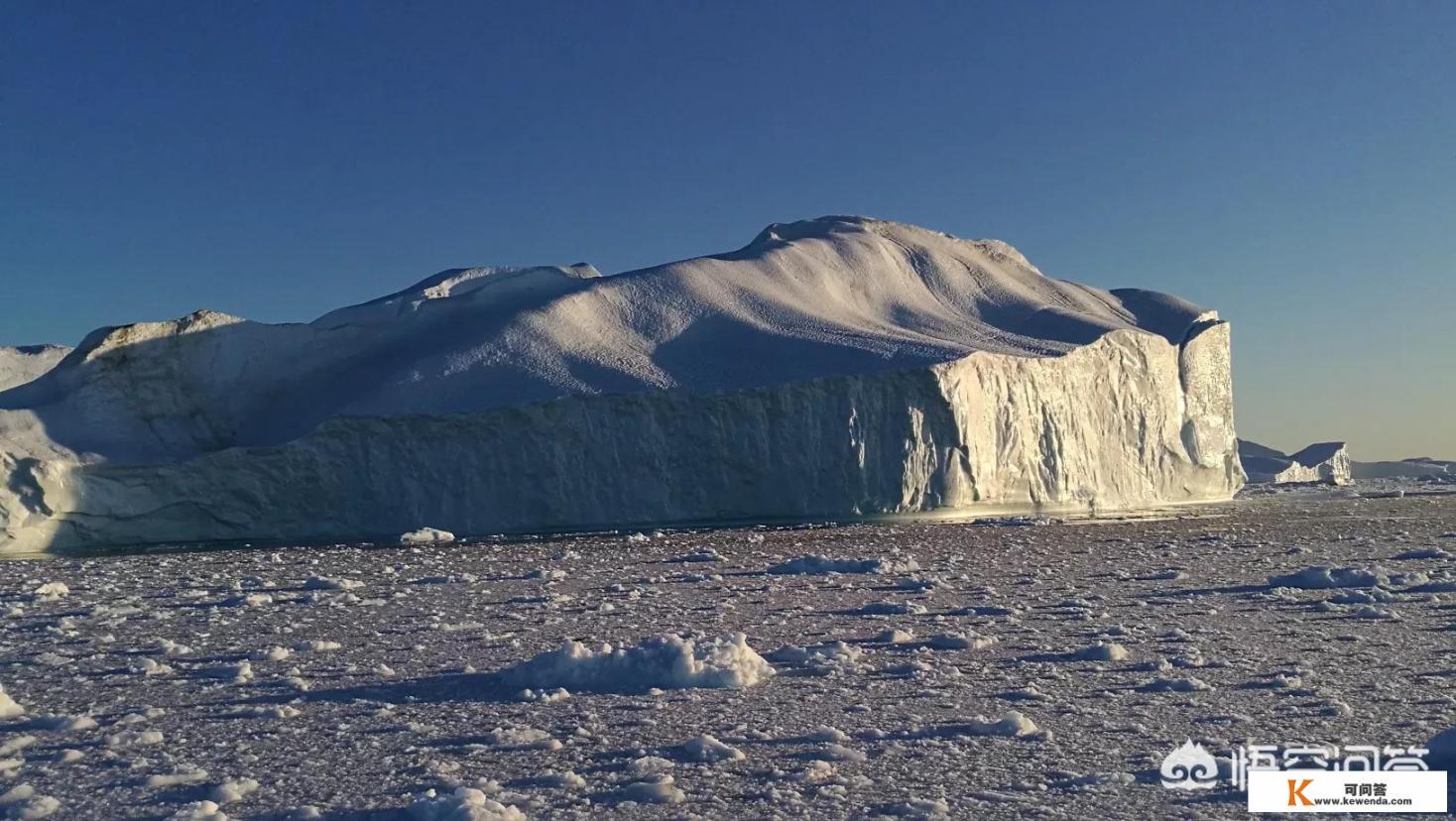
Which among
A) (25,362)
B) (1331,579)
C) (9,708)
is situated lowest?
(9,708)

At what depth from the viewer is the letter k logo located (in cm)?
373

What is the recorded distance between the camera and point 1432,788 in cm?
376

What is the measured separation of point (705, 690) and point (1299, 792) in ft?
9.39

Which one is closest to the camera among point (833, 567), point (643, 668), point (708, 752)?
point (708, 752)

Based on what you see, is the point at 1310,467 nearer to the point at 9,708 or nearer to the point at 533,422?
the point at 533,422

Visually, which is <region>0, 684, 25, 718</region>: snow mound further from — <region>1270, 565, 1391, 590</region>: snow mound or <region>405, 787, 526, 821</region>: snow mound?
<region>1270, 565, 1391, 590</region>: snow mound

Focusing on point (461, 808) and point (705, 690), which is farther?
point (705, 690)

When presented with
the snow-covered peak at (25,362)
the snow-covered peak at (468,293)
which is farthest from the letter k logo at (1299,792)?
the snow-covered peak at (25,362)

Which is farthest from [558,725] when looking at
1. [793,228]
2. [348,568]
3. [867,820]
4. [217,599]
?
[793,228]

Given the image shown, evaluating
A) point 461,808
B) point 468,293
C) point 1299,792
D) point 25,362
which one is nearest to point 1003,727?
point 1299,792

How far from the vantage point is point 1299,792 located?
3.79m

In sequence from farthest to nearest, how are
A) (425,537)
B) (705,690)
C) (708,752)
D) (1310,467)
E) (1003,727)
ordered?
(1310,467)
(425,537)
(705,690)
(1003,727)
(708,752)

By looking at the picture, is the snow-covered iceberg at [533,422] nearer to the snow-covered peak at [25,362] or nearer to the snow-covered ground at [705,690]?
the snow-covered peak at [25,362]

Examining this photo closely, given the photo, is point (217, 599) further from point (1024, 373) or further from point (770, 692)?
point (1024, 373)
